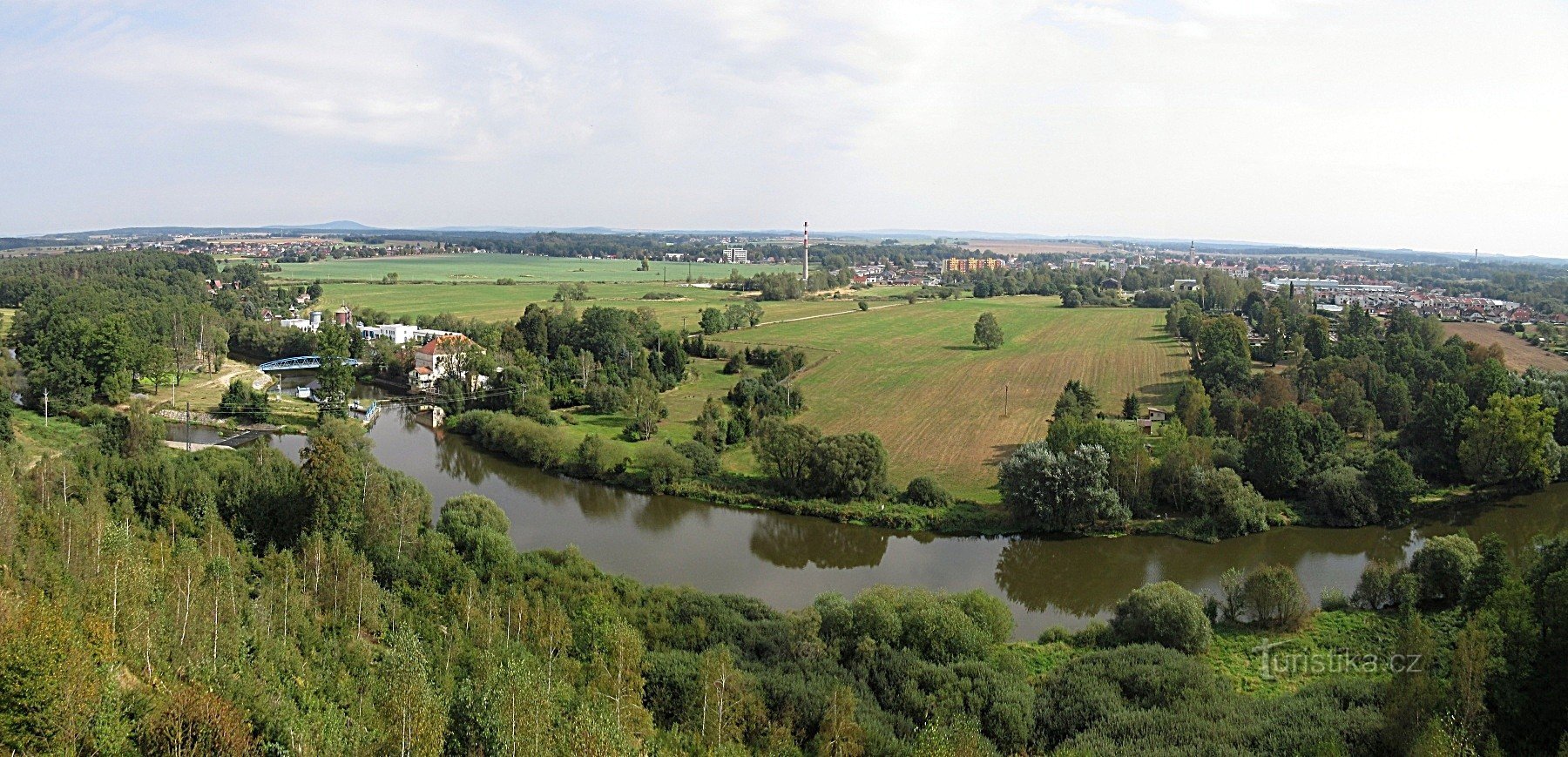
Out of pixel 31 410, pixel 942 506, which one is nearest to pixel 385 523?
pixel 942 506

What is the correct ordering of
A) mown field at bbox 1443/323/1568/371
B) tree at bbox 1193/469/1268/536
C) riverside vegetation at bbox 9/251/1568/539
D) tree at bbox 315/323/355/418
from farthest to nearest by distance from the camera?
mown field at bbox 1443/323/1568/371
tree at bbox 315/323/355/418
riverside vegetation at bbox 9/251/1568/539
tree at bbox 1193/469/1268/536

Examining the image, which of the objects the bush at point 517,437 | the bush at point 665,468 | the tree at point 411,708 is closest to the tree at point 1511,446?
the bush at point 665,468

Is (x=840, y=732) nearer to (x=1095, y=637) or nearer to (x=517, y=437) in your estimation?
(x=1095, y=637)

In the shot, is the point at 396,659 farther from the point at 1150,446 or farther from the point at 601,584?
the point at 1150,446

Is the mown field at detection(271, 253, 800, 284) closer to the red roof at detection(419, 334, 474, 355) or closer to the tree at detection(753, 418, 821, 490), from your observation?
the red roof at detection(419, 334, 474, 355)

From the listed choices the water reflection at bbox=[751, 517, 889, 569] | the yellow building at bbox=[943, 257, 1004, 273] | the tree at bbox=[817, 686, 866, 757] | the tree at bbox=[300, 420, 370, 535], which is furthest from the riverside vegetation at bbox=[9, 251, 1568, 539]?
the yellow building at bbox=[943, 257, 1004, 273]

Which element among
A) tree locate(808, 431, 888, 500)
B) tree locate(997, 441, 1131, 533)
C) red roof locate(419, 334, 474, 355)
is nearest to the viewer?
tree locate(997, 441, 1131, 533)

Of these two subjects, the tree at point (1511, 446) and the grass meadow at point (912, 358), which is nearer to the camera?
the tree at point (1511, 446)

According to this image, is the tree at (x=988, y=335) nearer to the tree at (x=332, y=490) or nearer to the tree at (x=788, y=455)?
the tree at (x=788, y=455)
